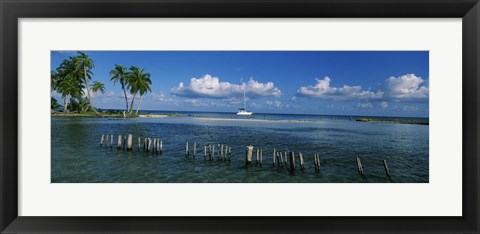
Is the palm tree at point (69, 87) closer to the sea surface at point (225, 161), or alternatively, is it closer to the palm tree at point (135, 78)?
the sea surface at point (225, 161)

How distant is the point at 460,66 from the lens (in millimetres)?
2500

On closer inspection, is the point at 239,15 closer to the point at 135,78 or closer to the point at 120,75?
the point at 135,78

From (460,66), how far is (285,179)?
3.05 metres

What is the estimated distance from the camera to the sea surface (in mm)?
2854

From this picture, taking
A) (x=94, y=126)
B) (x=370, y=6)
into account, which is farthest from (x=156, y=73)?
(x=94, y=126)

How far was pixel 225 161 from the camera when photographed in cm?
573

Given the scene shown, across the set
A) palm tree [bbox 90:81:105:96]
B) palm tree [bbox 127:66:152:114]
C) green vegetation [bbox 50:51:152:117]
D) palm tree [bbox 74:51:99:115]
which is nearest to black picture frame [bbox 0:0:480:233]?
green vegetation [bbox 50:51:152:117]

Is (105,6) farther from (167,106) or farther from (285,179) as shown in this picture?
(285,179)

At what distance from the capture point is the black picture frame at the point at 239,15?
7.91 feet

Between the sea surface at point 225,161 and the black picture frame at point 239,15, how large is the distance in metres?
0.39

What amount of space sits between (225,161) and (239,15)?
3931 mm

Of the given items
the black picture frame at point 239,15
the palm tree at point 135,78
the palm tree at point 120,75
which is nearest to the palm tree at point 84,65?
the palm tree at point 120,75

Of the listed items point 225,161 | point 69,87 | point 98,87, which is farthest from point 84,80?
point 225,161

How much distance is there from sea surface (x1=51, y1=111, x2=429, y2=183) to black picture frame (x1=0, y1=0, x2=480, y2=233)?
39 cm
